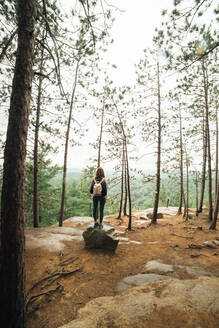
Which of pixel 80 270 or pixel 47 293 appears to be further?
pixel 80 270

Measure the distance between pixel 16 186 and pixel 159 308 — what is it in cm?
336

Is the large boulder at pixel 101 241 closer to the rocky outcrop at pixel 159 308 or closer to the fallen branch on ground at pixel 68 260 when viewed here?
the fallen branch on ground at pixel 68 260

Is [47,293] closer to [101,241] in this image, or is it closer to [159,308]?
[159,308]

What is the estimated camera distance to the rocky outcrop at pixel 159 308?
90.2 inches

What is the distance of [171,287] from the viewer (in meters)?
3.28

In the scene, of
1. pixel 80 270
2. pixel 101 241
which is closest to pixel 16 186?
pixel 80 270

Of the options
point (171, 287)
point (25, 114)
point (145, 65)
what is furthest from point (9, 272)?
point (145, 65)

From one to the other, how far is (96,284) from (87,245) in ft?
7.66

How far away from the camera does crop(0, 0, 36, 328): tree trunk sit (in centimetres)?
259

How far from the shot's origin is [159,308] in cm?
258

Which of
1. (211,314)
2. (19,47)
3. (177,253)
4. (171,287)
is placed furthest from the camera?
(177,253)

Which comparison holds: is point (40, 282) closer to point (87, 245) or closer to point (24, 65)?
point (87, 245)

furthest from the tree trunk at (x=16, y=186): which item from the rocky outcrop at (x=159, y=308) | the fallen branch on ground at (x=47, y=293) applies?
the rocky outcrop at (x=159, y=308)

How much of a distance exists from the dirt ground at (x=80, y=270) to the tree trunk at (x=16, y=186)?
0.77 meters
